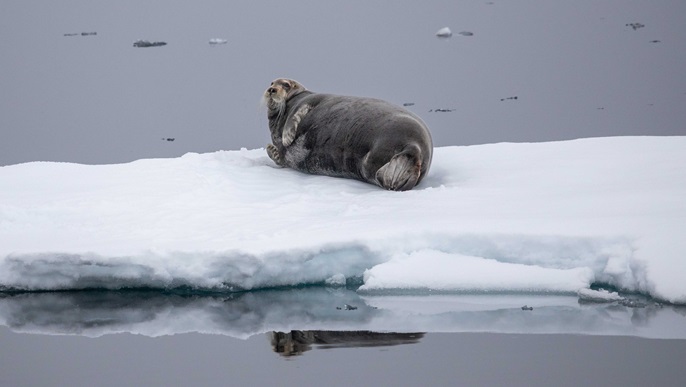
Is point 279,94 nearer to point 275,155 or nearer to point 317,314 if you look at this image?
point 275,155

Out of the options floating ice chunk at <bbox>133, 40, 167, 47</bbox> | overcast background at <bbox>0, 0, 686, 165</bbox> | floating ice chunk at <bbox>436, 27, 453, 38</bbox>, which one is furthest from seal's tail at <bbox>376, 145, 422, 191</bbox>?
floating ice chunk at <bbox>436, 27, 453, 38</bbox>

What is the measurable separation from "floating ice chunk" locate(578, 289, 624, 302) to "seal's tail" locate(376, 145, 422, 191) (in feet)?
6.97

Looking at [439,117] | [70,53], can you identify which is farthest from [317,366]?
[70,53]

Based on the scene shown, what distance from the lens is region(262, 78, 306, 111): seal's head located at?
9.09 metres

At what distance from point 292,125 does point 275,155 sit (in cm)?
27

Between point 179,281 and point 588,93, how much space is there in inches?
458

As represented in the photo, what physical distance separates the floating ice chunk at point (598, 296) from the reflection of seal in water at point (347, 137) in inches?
84.2

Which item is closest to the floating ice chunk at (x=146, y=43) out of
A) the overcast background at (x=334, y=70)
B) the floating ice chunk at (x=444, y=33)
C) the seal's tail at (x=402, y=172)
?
the overcast background at (x=334, y=70)

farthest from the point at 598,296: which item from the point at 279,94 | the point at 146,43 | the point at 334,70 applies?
the point at 146,43

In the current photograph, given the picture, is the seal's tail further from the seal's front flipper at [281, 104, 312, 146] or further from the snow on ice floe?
the seal's front flipper at [281, 104, 312, 146]

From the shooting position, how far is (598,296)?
5.25m

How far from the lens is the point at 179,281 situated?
565 centimetres

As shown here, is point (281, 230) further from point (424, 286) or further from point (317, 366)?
point (317, 366)

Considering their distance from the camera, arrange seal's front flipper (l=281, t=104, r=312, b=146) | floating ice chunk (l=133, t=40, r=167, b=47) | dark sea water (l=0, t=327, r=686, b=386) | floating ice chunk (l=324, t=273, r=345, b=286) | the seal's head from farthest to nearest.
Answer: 1. floating ice chunk (l=133, t=40, r=167, b=47)
2. the seal's head
3. seal's front flipper (l=281, t=104, r=312, b=146)
4. floating ice chunk (l=324, t=273, r=345, b=286)
5. dark sea water (l=0, t=327, r=686, b=386)
